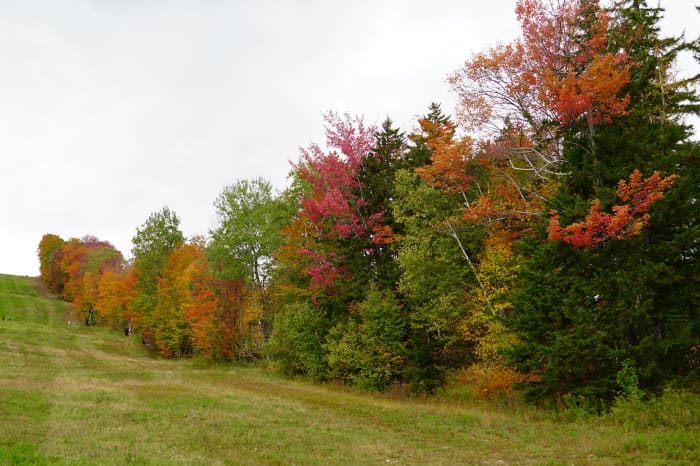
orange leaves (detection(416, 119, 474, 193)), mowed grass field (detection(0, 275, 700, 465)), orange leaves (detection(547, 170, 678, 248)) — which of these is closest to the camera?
mowed grass field (detection(0, 275, 700, 465))

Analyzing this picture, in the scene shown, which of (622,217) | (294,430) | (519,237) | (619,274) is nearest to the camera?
(294,430)

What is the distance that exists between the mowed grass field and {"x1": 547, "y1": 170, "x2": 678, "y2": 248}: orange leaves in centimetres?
547

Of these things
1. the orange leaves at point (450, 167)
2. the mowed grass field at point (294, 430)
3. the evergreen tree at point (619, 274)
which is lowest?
the mowed grass field at point (294, 430)

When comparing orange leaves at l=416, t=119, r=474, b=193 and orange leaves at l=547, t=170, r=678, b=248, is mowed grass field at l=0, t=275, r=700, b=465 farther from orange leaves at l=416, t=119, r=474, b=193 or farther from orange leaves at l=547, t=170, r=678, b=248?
orange leaves at l=416, t=119, r=474, b=193

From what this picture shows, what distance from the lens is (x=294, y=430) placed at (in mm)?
13953

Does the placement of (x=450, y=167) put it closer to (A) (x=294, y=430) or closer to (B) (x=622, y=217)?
(B) (x=622, y=217)

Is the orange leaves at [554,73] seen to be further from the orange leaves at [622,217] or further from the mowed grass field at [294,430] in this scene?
the mowed grass field at [294,430]

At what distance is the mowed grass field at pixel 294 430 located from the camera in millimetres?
10516

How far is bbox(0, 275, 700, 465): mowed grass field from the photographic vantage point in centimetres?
1052

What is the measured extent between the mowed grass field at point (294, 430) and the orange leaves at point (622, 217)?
547 cm

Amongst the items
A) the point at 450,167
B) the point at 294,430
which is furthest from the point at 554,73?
the point at 294,430

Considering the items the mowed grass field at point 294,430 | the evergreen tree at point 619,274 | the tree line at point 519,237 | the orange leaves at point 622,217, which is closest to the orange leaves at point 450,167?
the tree line at point 519,237

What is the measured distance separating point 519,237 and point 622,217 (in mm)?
7902

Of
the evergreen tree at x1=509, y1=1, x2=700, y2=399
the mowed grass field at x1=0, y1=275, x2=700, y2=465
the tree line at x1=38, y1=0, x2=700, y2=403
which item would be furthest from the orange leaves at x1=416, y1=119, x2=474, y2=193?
the mowed grass field at x1=0, y1=275, x2=700, y2=465
